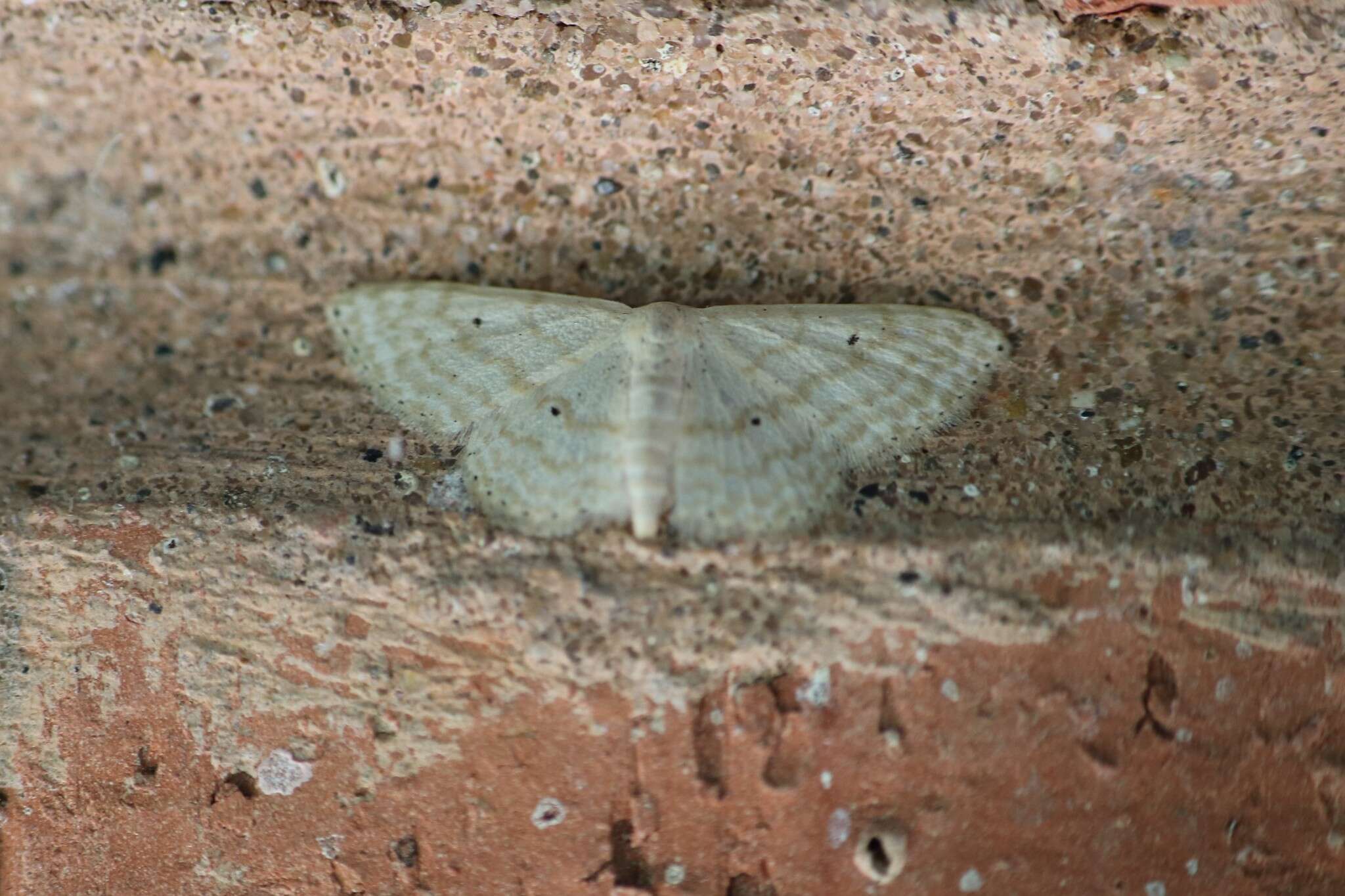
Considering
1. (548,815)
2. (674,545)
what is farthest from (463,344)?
(548,815)

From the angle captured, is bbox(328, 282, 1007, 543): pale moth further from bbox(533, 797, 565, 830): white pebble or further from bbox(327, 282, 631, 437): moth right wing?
bbox(533, 797, 565, 830): white pebble

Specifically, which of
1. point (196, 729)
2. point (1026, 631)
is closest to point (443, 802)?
point (196, 729)

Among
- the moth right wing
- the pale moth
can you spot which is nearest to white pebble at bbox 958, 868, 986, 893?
the pale moth

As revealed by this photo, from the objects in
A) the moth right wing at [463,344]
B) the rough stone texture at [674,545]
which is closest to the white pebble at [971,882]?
the rough stone texture at [674,545]

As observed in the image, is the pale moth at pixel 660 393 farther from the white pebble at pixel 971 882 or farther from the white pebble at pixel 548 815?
the white pebble at pixel 971 882

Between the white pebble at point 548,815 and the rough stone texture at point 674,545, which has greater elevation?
the rough stone texture at point 674,545

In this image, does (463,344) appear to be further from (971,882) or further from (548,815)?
(971,882)
